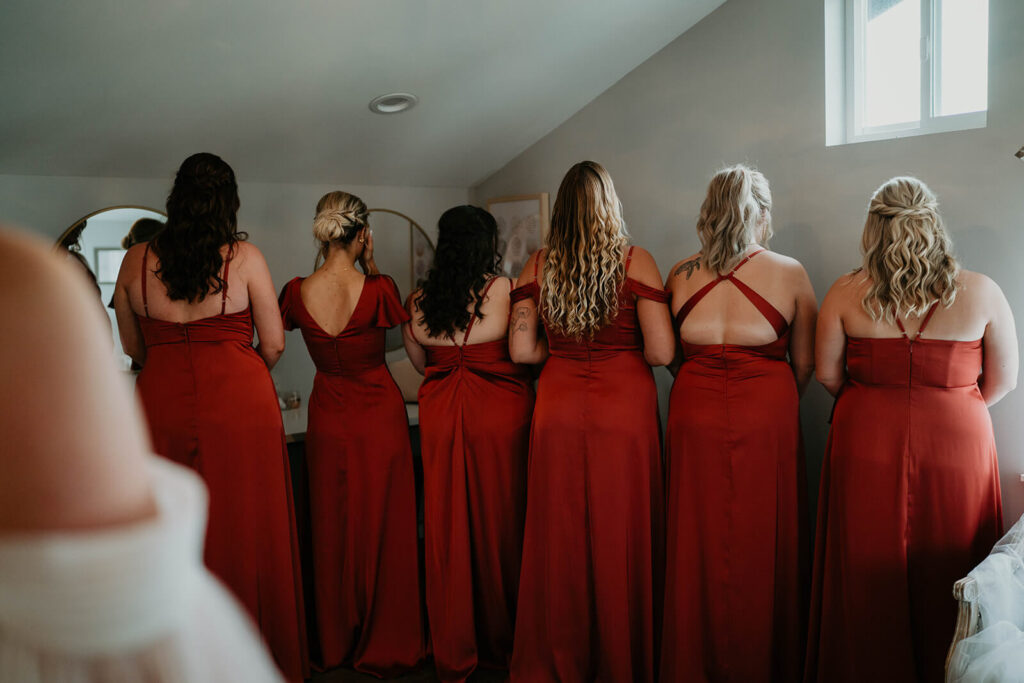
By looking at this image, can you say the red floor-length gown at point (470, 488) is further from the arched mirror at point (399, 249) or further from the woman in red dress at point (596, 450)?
the arched mirror at point (399, 249)

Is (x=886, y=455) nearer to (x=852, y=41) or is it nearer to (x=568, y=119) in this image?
(x=852, y=41)

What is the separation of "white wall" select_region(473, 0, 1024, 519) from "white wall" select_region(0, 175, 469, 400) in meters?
0.71

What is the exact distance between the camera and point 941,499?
2.13 metres

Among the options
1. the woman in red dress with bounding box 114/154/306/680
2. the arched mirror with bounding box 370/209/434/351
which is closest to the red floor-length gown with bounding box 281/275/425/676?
the woman in red dress with bounding box 114/154/306/680

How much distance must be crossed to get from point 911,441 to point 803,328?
511mm

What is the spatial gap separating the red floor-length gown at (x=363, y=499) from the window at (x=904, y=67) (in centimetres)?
212

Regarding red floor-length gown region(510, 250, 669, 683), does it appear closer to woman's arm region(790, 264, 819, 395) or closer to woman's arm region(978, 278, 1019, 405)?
woman's arm region(790, 264, 819, 395)

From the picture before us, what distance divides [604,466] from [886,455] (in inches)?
35.6

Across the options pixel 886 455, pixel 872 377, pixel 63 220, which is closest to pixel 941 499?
pixel 886 455

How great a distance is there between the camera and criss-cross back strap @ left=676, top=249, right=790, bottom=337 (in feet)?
7.70

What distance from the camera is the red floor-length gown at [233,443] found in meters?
2.46

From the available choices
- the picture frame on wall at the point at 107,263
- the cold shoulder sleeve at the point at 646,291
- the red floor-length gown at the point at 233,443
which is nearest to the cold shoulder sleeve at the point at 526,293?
the cold shoulder sleeve at the point at 646,291

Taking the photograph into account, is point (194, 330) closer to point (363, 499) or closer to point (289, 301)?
point (289, 301)

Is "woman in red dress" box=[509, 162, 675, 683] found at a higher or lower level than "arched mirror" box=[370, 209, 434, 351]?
lower
